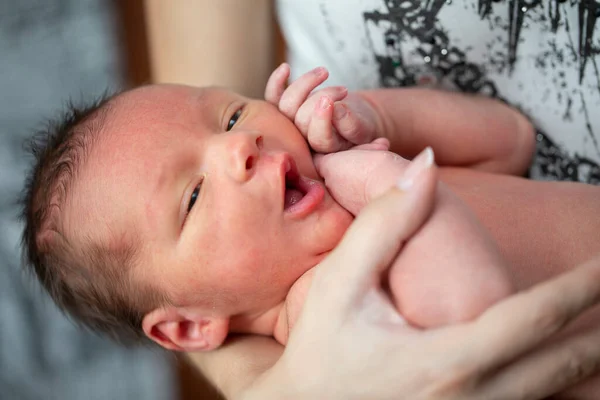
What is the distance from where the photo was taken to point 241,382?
0.77 m

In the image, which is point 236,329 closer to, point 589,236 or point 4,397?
point 589,236

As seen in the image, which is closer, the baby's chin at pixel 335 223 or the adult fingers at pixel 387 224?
the adult fingers at pixel 387 224

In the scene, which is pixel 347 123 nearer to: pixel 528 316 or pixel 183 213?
pixel 183 213

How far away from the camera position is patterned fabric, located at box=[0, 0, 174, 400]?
1.44 meters

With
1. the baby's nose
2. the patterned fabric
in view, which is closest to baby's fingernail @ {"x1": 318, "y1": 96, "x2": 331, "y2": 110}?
the baby's nose

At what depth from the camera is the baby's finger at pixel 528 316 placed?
48 centimetres

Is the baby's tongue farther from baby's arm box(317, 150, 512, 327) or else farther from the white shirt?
the white shirt

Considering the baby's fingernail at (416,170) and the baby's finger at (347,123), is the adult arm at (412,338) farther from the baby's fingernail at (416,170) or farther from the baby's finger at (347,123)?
the baby's finger at (347,123)

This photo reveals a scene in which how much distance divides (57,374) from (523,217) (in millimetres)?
1293

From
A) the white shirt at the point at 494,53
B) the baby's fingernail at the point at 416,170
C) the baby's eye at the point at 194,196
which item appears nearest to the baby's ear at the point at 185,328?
the baby's eye at the point at 194,196

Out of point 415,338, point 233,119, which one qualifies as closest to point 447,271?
point 415,338

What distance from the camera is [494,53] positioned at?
89 centimetres

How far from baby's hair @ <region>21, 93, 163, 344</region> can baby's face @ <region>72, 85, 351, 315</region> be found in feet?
0.08

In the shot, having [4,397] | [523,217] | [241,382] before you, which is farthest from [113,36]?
[523,217]
